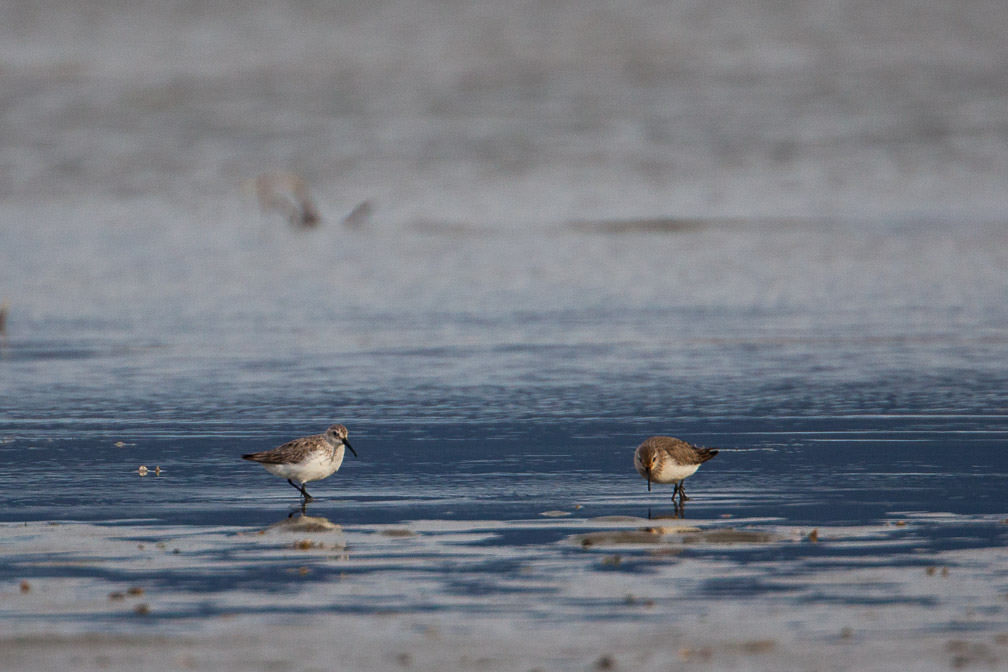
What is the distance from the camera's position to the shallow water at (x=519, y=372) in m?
8.94

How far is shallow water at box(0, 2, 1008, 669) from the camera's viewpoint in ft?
29.3

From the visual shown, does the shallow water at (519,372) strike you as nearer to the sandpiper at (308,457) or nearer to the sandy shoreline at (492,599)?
the sandy shoreline at (492,599)

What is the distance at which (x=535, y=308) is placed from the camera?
24.2 metres

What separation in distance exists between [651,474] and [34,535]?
13.5ft

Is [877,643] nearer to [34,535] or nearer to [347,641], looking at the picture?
[347,641]

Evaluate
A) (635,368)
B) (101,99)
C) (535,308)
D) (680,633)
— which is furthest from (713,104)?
(680,633)

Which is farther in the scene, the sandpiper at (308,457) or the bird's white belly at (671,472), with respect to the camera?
the sandpiper at (308,457)

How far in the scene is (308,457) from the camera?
1148cm

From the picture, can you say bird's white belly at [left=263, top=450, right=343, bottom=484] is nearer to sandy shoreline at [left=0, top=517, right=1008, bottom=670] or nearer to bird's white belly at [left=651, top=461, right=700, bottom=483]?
sandy shoreline at [left=0, top=517, right=1008, bottom=670]

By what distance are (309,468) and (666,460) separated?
252cm

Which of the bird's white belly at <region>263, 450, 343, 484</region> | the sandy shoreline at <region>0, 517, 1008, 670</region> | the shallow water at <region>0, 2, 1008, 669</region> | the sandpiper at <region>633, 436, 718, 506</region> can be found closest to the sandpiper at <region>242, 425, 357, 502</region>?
the bird's white belly at <region>263, 450, 343, 484</region>

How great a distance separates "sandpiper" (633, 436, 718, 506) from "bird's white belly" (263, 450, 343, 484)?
2192mm

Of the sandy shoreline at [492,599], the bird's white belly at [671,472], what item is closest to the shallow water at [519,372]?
the sandy shoreline at [492,599]

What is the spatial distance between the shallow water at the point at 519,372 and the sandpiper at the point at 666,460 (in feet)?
0.79
